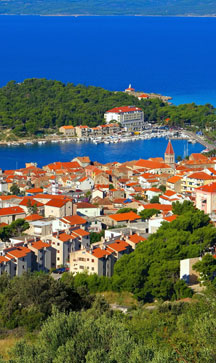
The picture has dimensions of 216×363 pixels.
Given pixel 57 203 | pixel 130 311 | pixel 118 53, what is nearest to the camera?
pixel 130 311

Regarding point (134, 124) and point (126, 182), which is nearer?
point (126, 182)

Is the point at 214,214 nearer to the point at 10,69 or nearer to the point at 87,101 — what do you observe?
the point at 87,101

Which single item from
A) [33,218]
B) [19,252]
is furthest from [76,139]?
[19,252]

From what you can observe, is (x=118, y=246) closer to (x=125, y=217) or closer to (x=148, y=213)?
(x=125, y=217)

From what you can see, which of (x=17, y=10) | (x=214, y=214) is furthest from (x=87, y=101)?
(x=17, y=10)

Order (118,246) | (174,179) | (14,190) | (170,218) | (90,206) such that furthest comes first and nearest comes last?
(14,190) → (174,179) → (90,206) → (170,218) → (118,246)

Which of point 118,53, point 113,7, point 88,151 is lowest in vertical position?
point 88,151

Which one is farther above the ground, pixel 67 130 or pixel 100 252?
pixel 67 130
